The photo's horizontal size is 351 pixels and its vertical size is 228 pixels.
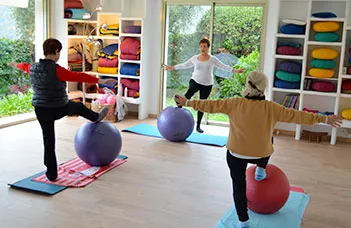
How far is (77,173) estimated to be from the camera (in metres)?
4.22

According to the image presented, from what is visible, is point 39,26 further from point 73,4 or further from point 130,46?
point 130,46

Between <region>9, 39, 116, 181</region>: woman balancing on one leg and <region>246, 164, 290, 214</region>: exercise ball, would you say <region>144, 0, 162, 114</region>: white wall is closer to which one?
<region>9, 39, 116, 181</region>: woman balancing on one leg

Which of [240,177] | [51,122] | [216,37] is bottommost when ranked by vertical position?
[240,177]

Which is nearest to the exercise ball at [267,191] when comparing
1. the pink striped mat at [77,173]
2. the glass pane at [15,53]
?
the pink striped mat at [77,173]

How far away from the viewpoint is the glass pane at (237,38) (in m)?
6.66

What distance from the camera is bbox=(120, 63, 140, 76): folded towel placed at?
694cm

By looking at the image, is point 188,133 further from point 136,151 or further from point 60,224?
point 60,224

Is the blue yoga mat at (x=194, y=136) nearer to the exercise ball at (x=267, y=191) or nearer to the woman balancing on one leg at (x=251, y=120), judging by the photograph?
the exercise ball at (x=267, y=191)

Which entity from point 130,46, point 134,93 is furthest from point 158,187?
point 130,46

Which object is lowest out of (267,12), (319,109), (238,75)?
(319,109)

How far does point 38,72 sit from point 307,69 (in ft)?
13.3

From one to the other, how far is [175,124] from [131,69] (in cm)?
180

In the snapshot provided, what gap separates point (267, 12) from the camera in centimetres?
648

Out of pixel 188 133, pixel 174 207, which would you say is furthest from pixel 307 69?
pixel 174 207
